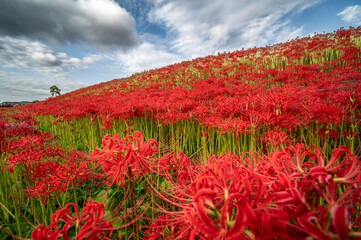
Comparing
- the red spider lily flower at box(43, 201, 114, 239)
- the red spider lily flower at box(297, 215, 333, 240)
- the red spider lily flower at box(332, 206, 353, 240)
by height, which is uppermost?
the red spider lily flower at box(332, 206, 353, 240)

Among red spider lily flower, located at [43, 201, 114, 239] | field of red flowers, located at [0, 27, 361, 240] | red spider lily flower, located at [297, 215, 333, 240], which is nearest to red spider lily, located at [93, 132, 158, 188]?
field of red flowers, located at [0, 27, 361, 240]

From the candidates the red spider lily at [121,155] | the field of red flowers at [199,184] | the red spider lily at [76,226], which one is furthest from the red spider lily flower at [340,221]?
the red spider lily at [121,155]

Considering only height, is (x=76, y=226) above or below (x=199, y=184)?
below

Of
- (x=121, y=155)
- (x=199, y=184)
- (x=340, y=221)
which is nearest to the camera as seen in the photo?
(x=340, y=221)

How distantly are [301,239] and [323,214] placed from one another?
0.53 feet

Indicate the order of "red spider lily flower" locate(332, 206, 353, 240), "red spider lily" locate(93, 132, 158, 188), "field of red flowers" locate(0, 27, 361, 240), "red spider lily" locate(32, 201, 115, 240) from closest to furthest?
"red spider lily flower" locate(332, 206, 353, 240)
"field of red flowers" locate(0, 27, 361, 240)
"red spider lily" locate(32, 201, 115, 240)
"red spider lily" locate(93, 132, 158, 188)

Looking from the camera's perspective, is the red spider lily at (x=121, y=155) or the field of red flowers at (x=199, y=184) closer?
the field of red flowers at (x=199, y=184)

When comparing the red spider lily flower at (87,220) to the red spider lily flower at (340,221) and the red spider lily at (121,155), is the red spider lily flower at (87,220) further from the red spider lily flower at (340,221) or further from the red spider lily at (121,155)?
the red spider lily flower at (340,221)

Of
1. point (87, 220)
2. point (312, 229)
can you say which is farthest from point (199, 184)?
point (87, 220)

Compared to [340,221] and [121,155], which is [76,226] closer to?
[121,155]

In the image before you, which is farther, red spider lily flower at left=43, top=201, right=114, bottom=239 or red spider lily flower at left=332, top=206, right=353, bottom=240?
red spider lily flower at left=43, top=201, right=114, bottom=239

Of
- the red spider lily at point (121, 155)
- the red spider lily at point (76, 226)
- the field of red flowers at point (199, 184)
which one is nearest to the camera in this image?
the field of red flowers at point (199, 184)

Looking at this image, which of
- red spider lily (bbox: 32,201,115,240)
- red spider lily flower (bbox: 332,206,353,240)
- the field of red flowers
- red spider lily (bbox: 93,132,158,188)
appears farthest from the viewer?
red spider lily (bbox: 93,132,158,188)

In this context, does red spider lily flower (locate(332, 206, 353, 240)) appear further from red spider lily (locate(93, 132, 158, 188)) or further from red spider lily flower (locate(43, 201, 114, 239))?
red spider lily (locate(93, 132, 158, 188))
